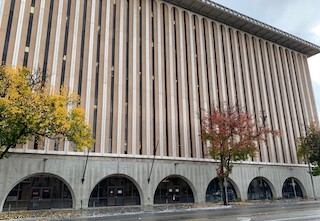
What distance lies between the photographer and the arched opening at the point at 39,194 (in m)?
25.4

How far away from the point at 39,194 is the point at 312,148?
127ft

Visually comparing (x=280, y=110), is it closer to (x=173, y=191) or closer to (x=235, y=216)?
(x=173, y=191)

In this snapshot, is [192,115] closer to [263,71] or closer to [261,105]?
[261,105]

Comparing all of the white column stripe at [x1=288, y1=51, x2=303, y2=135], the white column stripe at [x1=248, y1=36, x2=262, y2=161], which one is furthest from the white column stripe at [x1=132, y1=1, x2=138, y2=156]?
the white column stripe at [x1=288, y1=51, x2=303, y2=135]

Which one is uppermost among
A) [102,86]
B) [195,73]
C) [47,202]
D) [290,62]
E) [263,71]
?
[290,62]

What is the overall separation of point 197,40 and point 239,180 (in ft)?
69.0

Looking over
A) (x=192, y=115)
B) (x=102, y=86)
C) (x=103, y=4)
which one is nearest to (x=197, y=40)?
(x=192, y=115)

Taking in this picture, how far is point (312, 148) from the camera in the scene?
41.4m

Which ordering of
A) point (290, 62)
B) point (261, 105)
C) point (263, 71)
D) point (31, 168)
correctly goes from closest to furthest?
point (31, 168) → point (261, 105) → point (263, 71) → point (290, 62)

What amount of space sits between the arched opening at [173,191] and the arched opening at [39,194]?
34.4ft

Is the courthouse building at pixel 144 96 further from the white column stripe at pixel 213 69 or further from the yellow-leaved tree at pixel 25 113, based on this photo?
the yellow-leaved tree at pixel 25 113

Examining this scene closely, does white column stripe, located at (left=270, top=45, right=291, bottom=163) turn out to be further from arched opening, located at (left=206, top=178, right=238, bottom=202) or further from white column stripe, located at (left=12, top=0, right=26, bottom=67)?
white column stripe, located at (left=12, top=0, right=26, bottom=67)

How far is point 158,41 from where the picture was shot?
3672 centimetres

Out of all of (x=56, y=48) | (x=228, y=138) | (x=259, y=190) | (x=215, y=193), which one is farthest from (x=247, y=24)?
(x=56, y=48)
